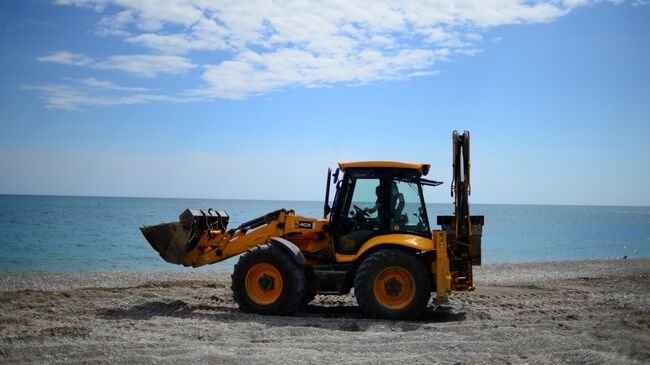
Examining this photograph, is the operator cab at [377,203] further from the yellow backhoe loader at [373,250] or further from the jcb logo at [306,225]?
the jcb logo at [306,225]

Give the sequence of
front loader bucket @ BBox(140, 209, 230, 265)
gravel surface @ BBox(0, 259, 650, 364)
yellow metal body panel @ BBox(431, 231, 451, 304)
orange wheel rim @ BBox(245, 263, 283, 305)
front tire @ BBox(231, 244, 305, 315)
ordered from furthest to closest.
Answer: front loader bucket @ BBox(140, 209, 230, 265) → orange wheel rim @ BBox(245, 263, 283, 305) → front tire @ BBox(231, 244, 305, 315) → yellow metal body panel @ BBox(431, 231, 451, 304) → gravel surface @ BBox(0, 259, 650, 364)

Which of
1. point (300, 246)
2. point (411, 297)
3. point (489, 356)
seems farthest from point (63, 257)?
point (489, 356)

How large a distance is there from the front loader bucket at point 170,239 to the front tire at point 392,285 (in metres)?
3.20

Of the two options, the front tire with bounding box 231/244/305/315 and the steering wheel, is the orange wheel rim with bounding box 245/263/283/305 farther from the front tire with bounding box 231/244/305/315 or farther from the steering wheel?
the steering wheel

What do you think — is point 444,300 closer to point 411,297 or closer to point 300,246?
point 411,297

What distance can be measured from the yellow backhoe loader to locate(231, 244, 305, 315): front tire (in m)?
0.02

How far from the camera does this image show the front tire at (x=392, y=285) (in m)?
9.52

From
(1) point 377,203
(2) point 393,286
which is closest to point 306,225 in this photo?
(1) point 377,203

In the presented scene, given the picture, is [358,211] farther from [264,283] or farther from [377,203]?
[264,283]

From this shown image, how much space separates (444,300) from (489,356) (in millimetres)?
2207

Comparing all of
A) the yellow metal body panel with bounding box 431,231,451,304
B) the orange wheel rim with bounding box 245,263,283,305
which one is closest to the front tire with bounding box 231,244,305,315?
the orange wheel rim with bounding box 245,263,283,305

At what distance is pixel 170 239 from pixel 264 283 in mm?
1994

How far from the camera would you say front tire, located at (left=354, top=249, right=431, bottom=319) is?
9523 millimetres

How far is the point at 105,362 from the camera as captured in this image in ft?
22.6
